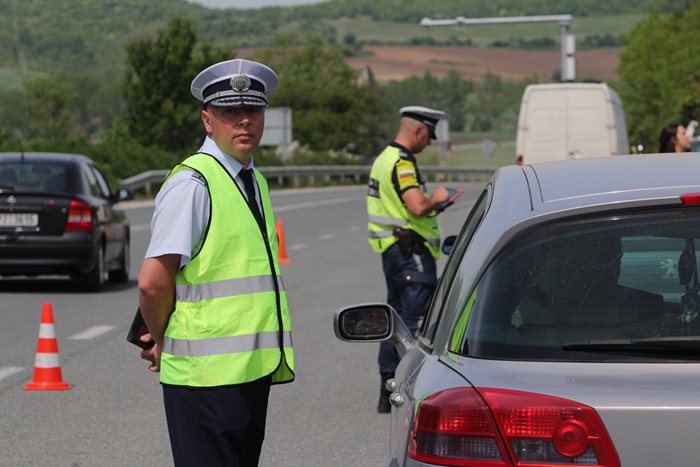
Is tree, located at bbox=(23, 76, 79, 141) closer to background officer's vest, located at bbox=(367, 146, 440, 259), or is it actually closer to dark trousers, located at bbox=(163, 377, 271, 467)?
background officer's vest, located at bbox=(367, 146, 440, 259)

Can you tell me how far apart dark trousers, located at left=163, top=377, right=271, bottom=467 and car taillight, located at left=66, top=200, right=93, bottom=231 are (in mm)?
12661

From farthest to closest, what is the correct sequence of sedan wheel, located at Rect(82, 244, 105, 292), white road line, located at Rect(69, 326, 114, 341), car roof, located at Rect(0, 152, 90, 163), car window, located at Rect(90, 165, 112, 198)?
car window, located at Rect(90, 165, 112, 198)
car roof, located at Rect(0, 152, 90, 163)
sedan wheel, located at Rect(82, 244, 105, 292)
white road line, located at Rect(69, 326, 114, 341)

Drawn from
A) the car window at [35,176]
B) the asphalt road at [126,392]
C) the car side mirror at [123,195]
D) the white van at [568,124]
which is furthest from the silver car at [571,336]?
the white van at [568,124]

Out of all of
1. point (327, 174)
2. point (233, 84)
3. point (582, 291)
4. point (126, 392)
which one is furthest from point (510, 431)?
point (327, 174)

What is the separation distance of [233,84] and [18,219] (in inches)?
498

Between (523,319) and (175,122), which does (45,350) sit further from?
(175,122)

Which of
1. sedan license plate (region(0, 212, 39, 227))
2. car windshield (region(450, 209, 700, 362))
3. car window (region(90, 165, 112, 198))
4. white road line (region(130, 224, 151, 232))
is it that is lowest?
white road line (region(130, 224, 151, 232))

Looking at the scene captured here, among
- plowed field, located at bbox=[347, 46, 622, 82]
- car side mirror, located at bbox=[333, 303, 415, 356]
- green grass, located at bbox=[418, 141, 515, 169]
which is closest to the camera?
car side mirror, located at bbox=[333, 303, 415, 356]

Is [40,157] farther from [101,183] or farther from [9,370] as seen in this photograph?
[9,370]

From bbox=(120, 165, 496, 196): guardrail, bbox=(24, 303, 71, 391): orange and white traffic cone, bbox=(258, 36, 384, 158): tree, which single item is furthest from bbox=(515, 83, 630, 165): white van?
bbox=(258, 36, 384, 158): tree

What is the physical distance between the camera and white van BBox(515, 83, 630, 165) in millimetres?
24547

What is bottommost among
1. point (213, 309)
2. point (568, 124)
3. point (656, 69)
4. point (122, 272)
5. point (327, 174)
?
point (327, 174)

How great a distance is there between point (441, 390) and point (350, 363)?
8109 millimetres

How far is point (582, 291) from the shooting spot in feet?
12.9
